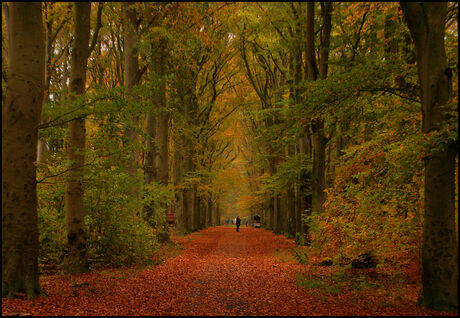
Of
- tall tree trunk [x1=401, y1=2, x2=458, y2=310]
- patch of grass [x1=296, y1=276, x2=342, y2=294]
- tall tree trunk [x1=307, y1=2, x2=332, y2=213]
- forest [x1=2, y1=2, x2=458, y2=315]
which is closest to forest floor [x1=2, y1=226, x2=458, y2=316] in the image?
A: patch of grass [x1=296, y1=276, x2=342, y2=294]

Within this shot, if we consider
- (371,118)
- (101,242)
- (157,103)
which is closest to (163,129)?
(157,103)

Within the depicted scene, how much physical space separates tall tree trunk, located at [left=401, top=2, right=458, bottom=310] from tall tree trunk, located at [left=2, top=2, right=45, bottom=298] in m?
7.02

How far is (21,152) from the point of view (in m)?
5.96

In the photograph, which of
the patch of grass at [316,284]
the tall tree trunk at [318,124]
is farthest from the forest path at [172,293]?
the tall tree trunk at [318,124]

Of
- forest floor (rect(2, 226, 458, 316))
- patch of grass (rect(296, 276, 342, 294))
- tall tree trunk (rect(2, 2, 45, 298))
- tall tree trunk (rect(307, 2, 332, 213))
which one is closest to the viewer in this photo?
forest floor (rect(2, 226, 458, 316))

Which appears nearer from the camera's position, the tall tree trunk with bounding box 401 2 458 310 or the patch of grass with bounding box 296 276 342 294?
the tall tree trunk with bounding box 401 2 458 310

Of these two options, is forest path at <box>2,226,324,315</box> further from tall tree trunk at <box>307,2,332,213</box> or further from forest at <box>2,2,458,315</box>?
tall tree trunk at <box>307,2,332,213</box>

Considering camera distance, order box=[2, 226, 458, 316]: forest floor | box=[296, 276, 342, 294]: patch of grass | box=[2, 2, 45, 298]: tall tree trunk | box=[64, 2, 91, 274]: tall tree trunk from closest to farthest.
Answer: box=[2, 226, 458, 316]: forest floor < box=[2, 2, 45, 298]: tall tree trunk < box=[296, 276, 342, 294]: patch of grass < box=[64, 2, 91, 274]: tall tree trunk

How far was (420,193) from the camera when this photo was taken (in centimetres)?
703

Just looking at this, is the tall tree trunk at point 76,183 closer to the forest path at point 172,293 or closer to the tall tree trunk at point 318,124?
the forest path at point 172,293

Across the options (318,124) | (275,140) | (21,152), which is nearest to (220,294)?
(21,152)

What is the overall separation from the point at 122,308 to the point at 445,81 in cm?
695

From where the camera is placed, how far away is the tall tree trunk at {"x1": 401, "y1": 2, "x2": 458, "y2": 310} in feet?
17.4

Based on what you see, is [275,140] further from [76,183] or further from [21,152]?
[21,152]
